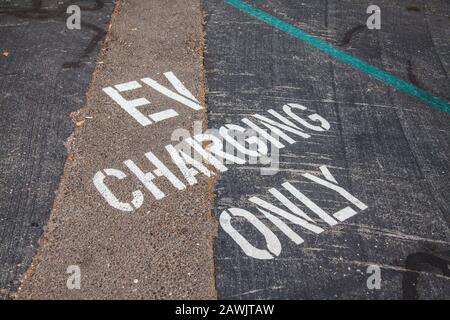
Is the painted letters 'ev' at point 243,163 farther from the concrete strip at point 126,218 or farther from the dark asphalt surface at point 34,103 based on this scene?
the dark asphalt surface at point 34,103

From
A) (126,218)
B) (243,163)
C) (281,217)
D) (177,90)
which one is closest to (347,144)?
(243,163)

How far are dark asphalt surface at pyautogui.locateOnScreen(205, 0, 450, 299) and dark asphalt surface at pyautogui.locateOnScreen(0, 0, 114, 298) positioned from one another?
5.65ft

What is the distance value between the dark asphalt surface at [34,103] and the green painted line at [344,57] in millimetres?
2435

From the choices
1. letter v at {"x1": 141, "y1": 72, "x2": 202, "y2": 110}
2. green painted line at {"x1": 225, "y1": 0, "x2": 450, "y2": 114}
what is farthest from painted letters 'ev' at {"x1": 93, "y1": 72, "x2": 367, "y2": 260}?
green painted line at {"x1": 225, "y1": 0, "x2": 450, "y2": 114}

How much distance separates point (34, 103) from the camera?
5730 mm

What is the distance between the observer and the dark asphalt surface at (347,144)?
13.5 feet

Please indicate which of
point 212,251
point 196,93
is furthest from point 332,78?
point 212,251

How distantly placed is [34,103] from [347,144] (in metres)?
3.86

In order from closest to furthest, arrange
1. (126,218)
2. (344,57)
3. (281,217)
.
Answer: (126,218)
(281,217)
(344,57)

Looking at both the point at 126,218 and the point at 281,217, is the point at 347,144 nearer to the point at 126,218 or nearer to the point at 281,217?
the point at 281,217

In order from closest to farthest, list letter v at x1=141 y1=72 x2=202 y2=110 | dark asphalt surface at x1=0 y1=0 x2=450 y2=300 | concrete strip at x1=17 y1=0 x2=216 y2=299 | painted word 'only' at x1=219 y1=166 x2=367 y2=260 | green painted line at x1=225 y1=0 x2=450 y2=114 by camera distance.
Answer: concrete strip at x1=17 y1=0 x2=216 y2=299 → dark asphalt surface at x1=0 y1=0 x2=450 y2=300 → painted word 'only' at x1=219 y1=166 x2=367 y2=260 → letter v at x1=141 y1=72 x2=202 y2=110 → green painted line at x1=225 y1=0 x2=450 y2=114

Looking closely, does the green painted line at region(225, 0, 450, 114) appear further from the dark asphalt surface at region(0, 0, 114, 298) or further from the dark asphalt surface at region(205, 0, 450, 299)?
the dark asphalt surface at region(0, 0, 114, 298)

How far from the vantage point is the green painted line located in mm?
6383

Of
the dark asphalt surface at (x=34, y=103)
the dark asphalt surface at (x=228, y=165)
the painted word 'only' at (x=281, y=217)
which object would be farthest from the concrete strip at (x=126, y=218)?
the painted word 'only' at (x=281, y=217)
